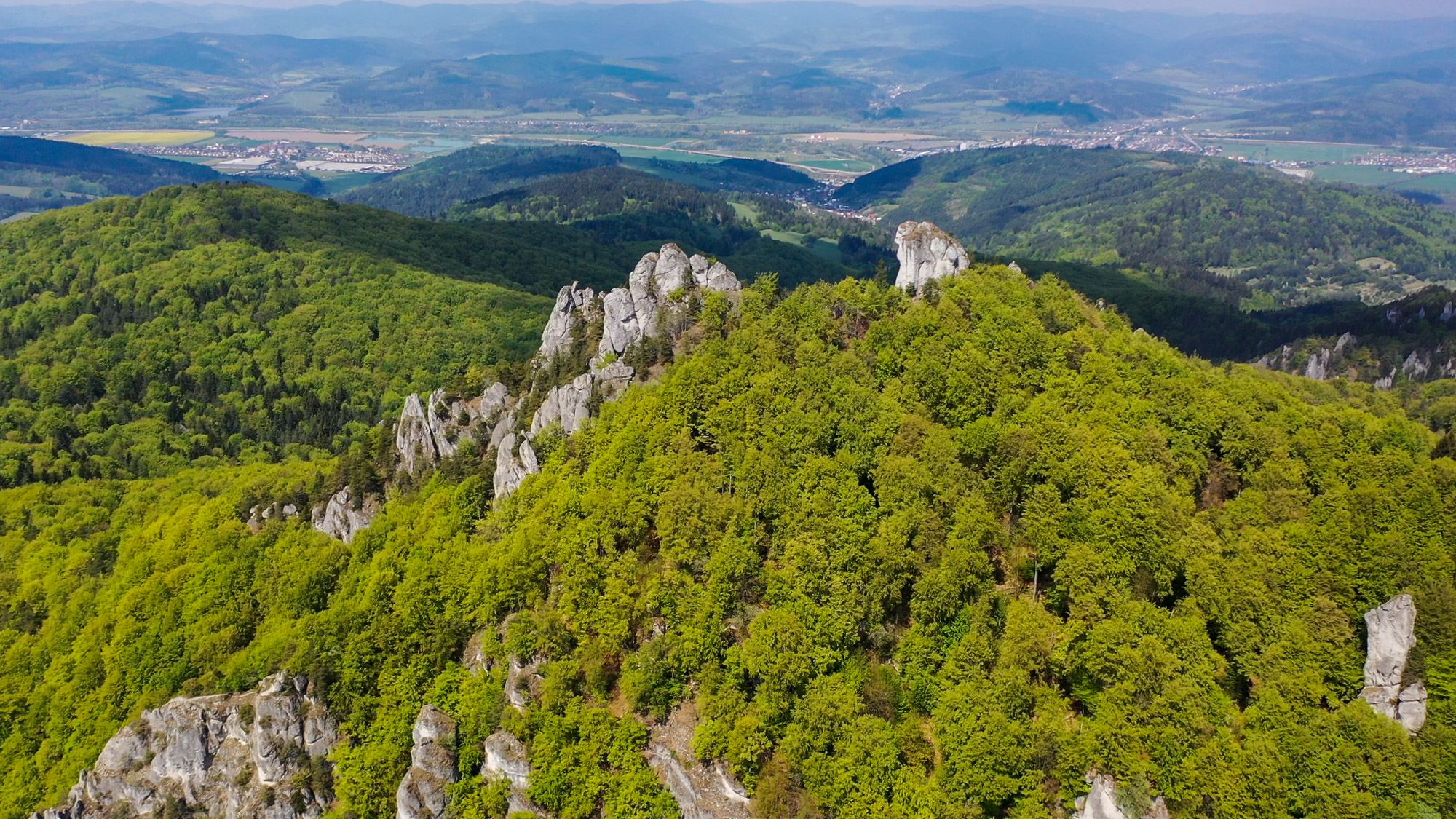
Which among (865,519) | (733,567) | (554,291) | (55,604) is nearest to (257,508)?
(55,604)

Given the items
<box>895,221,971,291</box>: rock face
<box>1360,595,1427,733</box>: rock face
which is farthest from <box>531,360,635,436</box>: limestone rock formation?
<box>1360,595,1427,733</box>: rock face

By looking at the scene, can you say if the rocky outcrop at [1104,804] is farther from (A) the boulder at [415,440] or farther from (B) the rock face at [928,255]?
(A) the boulder at [415,440]

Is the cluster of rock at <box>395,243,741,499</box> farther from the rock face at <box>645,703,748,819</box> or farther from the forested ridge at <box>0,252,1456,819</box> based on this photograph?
the rock face at <box>645,703,748,819</box>

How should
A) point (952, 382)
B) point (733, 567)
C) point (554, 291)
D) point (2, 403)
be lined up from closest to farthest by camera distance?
point (733, 567) < point (952, 382) < point (2, 403) < point (554, 291)

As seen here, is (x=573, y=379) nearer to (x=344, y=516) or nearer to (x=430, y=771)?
(x=344, y=516)

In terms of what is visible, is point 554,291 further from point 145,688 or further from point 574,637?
point 574,637

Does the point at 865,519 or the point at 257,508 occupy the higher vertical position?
the point at 865,519
